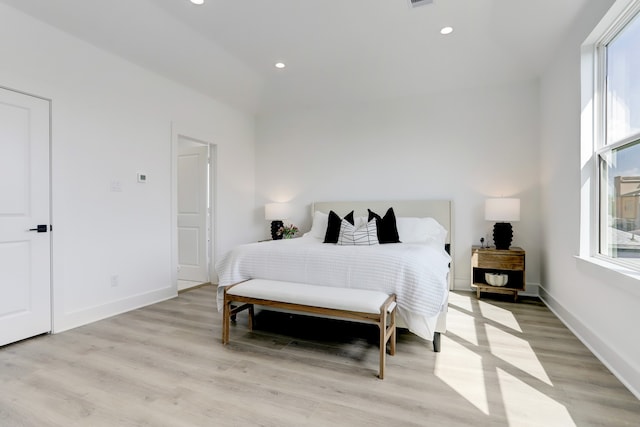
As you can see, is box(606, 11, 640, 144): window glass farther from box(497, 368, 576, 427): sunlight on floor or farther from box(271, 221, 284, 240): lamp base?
box(271, 221, 284, 240): lamp base

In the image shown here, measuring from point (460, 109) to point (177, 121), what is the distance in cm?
366

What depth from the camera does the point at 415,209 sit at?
4.32 metres

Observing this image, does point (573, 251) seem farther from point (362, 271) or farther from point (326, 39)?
point (326, 39)

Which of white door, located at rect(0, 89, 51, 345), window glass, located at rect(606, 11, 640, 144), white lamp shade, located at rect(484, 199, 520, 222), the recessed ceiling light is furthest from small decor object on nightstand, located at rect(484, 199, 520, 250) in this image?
white door, located at rect(0, 89, 51, 345)

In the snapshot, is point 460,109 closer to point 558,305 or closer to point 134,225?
point 558,305

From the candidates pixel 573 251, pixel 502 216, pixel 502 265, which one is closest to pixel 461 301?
pixel 502 265

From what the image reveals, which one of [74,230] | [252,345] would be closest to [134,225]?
[74,230]

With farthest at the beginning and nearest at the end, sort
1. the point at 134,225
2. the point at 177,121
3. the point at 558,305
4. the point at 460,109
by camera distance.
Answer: the point at 460,109 < the point at 177,121 < the point at 134,225 < the point at 558,305

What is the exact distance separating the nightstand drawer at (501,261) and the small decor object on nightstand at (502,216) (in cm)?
19

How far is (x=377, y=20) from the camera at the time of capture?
294 cm

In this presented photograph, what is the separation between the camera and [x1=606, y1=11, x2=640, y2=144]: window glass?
6.61ft

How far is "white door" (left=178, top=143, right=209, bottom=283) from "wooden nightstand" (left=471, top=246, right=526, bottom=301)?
11.9ft

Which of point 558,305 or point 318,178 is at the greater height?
point 318,178

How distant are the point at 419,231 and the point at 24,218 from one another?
3.76 metres
